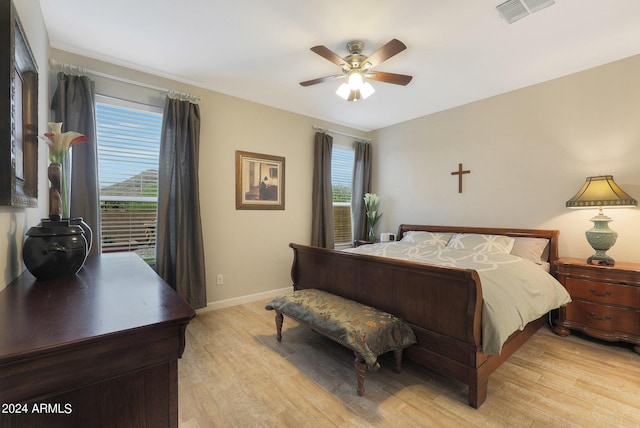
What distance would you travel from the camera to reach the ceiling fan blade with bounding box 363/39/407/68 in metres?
2.04

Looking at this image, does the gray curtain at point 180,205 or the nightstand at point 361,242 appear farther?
the nightstand at point 361,242

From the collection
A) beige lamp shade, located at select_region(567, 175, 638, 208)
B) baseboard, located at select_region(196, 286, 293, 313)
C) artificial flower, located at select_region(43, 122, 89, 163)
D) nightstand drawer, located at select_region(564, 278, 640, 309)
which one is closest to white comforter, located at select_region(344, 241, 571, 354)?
nightstand drawer, located at select_region(564, 278, 640, 309)

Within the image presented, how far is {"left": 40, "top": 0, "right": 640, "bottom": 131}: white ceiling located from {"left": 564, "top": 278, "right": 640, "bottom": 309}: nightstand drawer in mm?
2162

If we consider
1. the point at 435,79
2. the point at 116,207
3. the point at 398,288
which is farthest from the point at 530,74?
the point at 116,207

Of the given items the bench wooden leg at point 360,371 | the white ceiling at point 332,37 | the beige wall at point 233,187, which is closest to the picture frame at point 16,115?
the white ceiling at point 332,37

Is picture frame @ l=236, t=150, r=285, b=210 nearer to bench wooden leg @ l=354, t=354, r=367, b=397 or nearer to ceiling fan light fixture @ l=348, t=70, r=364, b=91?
ceiling fan light fixture @ l=348, t=70, r=364, b=91

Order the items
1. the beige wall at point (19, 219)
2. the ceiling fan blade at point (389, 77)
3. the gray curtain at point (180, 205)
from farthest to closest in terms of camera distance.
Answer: the gray curtain at point (180, 205)
the ceiling fan blade at point (389, 77)
the beige wall at point (19, 219)

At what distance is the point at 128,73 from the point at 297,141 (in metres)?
2.11

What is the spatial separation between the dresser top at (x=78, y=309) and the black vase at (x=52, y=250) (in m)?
0.05

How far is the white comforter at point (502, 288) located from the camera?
70.5 inches

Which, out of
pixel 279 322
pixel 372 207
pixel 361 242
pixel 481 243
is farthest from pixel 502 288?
pixel 372 207

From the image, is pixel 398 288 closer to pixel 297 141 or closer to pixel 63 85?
pixel 297 141

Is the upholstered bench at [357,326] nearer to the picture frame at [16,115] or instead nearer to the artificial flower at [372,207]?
the picture frame at [16,115]

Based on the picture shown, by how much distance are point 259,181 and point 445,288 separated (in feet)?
8.78
